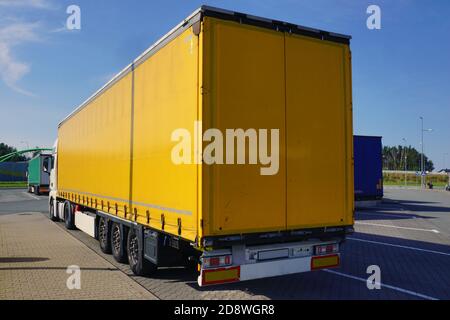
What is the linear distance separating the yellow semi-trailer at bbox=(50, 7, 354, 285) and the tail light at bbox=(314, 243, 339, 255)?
0.05 feet

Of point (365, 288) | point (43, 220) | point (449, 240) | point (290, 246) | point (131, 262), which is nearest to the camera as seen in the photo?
point (290, 246)

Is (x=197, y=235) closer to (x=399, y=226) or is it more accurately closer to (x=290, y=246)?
(x=290, y=246)

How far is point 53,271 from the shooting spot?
768cm

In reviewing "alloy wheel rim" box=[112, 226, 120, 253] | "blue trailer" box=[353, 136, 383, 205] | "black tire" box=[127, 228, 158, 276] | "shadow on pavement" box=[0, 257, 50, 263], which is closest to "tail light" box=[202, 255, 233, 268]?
"black tire" box=[127, 228, 158, 276]

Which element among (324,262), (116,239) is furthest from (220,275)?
(116,239)

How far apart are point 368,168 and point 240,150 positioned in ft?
53.3

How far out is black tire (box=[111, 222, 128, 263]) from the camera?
7916mm

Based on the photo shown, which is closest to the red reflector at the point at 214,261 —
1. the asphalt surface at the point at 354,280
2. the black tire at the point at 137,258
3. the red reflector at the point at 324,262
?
the asphalt surface at the point at 354,280

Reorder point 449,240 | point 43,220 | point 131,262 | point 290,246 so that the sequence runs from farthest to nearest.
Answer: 1. point 43,220
2. point 449,240
3. point 131,262
4. point 290,246

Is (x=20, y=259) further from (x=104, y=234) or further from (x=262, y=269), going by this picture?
(x=262, y=269)

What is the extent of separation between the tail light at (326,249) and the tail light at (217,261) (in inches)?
61.0

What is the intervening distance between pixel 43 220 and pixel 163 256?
12572 millimetres

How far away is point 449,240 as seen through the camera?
11.8 m
